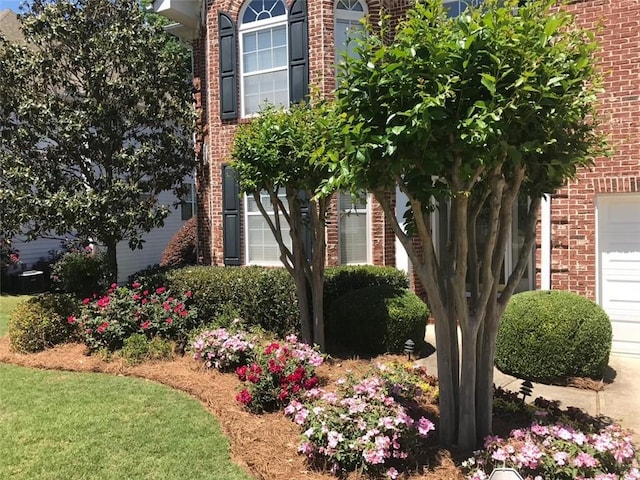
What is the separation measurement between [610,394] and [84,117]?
337 inches

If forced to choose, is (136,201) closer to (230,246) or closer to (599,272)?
(230,246)

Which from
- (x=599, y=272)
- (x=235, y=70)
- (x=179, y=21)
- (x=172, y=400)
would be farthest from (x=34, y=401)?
(x=179, y=21)

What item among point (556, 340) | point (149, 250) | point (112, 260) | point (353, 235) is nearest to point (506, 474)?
point (556, 340)

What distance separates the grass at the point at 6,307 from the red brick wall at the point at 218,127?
3.75 m

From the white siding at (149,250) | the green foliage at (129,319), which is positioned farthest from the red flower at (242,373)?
the white siding at (149,250)

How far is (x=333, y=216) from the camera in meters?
9.30

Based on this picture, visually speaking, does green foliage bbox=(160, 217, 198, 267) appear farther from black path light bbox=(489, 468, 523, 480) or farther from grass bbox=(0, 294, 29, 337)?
black path light bbox=(489, 468, 523, 480)

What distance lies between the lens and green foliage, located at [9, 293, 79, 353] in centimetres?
734

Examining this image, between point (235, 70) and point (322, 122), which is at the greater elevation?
point (235, 70)

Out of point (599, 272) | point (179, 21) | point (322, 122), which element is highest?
point (179, 21)

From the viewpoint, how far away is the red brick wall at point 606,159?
709cm

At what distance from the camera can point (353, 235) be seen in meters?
9.47

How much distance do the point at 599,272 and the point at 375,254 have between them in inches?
142

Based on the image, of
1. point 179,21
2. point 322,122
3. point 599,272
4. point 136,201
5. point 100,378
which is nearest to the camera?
point 322,122
